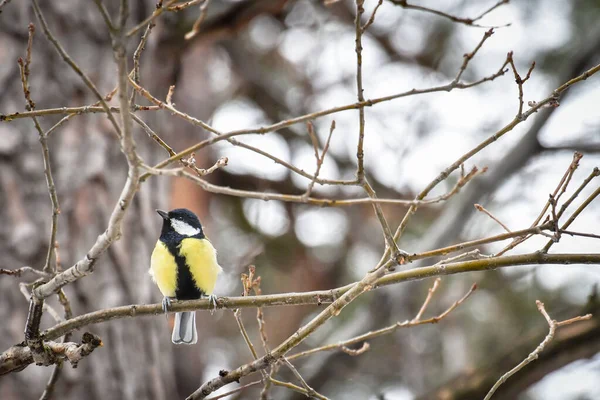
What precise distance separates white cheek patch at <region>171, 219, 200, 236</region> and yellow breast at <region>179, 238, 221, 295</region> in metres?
0.11

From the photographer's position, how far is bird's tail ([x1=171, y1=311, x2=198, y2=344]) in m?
3.00

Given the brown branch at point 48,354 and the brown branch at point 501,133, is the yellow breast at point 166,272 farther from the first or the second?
the brown branch at point 501,133

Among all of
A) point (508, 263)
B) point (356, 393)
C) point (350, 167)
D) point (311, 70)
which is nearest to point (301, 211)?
point (350, 167)

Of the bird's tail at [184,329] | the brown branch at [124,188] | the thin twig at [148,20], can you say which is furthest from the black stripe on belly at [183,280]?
the thin twig at [148,20]

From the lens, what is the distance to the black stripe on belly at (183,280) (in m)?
3.01

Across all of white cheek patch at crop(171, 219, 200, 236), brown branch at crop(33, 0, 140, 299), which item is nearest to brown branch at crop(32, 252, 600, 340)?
brown branch at crop(33, 0, 140, 299)

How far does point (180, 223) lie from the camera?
10.8 feet

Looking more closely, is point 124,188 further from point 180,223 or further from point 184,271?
point 180,223

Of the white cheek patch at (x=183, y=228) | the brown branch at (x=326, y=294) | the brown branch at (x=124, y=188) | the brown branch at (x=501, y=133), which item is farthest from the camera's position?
the white cheek patch at (x=183, y=228)

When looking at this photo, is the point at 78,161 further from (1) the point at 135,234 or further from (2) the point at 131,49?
(2) the point at 131,49

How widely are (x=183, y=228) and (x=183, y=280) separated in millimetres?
333

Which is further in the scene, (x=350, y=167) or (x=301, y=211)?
(x=301, y=211)

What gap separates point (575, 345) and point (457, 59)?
10.6 feet

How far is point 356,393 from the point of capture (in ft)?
21.9
